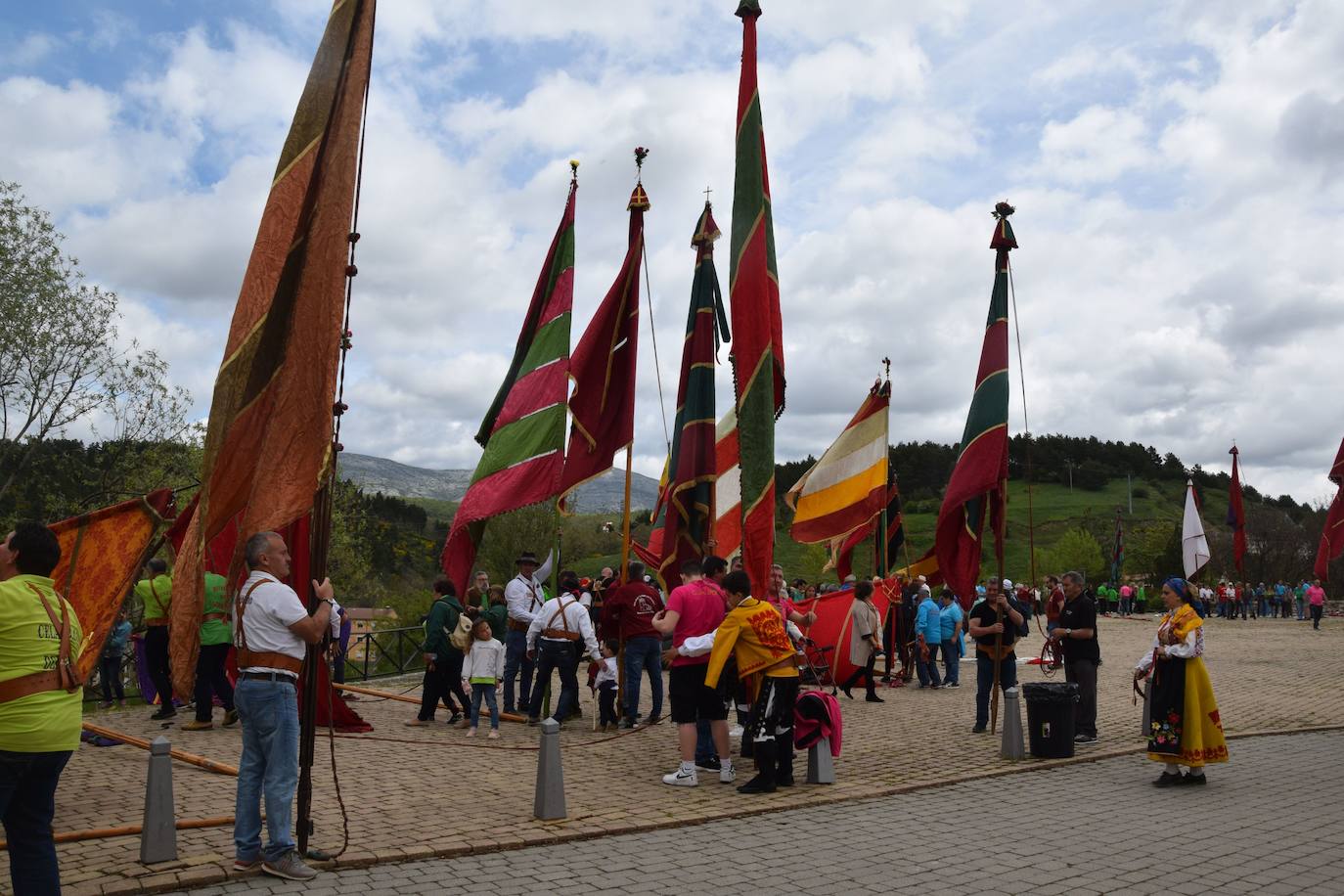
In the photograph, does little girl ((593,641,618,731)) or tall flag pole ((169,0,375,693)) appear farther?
little girl ((593,641,618,731))

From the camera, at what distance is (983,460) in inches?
490

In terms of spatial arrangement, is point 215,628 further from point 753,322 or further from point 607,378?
point 753,322

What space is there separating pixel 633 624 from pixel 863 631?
4643mm

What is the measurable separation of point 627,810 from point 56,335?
86.1 ft

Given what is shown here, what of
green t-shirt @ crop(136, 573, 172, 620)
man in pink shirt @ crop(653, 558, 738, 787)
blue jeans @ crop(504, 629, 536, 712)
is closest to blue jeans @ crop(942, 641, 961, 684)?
blue jeans @ crop(504, 629, 536, 712)

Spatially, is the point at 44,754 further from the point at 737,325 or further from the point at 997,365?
the point at 997,365

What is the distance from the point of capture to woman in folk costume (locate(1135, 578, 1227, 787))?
9078 mm

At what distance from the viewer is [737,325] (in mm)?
10500

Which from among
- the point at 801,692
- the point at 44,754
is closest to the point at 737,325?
the point at 801,692

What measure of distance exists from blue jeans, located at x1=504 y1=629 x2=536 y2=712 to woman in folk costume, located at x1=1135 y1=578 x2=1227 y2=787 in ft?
24.0

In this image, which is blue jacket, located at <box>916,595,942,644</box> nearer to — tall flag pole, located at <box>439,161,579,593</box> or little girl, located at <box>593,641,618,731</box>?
little girl, located at <box>593,641,618,731</box>

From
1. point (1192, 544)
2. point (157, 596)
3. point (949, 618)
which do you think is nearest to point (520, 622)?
point (157, 596)

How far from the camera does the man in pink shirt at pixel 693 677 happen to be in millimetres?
9094

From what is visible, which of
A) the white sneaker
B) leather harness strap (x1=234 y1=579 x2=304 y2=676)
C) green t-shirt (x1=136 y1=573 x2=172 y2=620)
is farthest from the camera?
green t-shirt (x1=136 y1=573 x2=172 y2=620)
